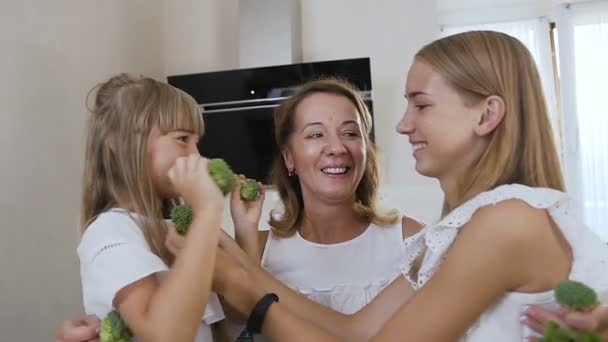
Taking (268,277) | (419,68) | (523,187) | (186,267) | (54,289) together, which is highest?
(419,68)

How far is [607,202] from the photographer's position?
3.29m

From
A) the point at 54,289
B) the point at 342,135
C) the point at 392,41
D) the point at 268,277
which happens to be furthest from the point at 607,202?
the point at 54,289

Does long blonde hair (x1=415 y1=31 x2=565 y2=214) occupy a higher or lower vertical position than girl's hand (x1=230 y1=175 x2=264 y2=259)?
higher

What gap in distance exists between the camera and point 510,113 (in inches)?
35.7

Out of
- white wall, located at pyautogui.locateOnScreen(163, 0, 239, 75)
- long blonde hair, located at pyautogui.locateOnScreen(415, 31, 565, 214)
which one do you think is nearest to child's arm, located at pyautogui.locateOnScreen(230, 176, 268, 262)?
long blonde hair, located at pyautogui.locateOnScreen(415, 31, 565, 214)

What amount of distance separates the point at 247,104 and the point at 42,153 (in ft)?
3.65

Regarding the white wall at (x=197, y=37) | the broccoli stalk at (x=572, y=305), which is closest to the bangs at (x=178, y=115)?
the broccoli stalk at (x=572, y=305)

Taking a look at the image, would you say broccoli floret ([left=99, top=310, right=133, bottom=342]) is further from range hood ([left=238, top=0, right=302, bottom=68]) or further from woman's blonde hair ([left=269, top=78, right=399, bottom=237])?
range hood ([left=238, top=0, right=302, bottom=68])

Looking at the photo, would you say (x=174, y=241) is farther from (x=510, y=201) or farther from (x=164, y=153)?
(x=510, y=201)

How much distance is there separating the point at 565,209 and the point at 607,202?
2846mm

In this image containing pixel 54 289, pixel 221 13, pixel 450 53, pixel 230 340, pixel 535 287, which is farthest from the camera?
pixel 221 13

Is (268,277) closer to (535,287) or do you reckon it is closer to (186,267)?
(186,267)

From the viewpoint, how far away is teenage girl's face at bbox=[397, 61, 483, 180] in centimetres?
94

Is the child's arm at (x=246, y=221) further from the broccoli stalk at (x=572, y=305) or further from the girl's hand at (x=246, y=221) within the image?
the broccoli stalk at (x=572, y=305)
